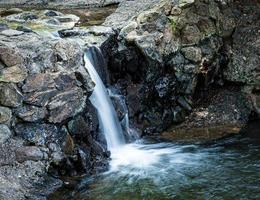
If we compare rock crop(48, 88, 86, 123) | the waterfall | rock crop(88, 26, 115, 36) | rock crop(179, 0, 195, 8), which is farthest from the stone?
rock crop(48, 88, 86, 123)

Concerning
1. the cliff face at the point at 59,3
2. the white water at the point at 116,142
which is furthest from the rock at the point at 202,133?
the cliff face at the point at 59,3

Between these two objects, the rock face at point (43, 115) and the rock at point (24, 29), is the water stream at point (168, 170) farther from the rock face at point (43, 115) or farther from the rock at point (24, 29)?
the rock at point (24, 29)

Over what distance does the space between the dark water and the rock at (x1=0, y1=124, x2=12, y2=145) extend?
5.28 ft

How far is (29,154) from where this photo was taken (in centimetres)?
991

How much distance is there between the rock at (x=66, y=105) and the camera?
34.7ft

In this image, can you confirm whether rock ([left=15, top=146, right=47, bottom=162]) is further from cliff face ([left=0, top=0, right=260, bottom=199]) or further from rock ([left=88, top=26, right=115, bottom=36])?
rock ([left=88, top=26, right=115, bottom=36])

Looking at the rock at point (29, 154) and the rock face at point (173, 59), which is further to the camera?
the rock face at point (173, 59)

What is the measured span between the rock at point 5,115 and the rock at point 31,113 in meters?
0.18

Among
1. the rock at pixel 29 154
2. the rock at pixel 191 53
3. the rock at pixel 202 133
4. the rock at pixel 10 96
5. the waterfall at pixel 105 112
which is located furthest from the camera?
the rock at pixel 191 53

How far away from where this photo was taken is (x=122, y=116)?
43.2ft

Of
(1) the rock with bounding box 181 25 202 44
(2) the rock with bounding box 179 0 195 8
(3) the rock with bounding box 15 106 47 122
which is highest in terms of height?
(2) the rock with bounding box 179 0 195 8

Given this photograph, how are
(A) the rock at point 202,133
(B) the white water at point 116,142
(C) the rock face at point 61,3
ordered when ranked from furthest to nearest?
1. (C) the rock face at point 61,3
2. (A) the rock at point 202,133
3. (B) the white water at point 116,142

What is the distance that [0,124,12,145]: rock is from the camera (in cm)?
985

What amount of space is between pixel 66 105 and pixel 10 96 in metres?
1.30
